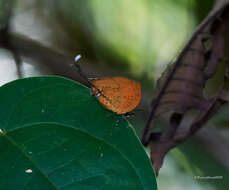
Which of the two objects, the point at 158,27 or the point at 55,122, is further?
the point at 158,27

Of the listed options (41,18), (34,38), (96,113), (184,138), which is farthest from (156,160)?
(41,18)

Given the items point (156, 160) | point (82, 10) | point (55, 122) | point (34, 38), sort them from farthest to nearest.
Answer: point (82, 10)
point (34, 38)
point (156, 160)
point (55, 122)

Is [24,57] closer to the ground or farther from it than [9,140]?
closer to the ground

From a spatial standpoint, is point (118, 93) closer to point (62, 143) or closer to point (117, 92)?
point (117, 92)

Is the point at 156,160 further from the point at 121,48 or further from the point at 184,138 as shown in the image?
the point at 121,48

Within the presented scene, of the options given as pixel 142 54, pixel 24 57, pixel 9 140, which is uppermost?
pixel 9 140

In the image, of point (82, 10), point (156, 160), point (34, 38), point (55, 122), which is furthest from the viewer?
point (82, 10)

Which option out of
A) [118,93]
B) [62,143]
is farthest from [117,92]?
[62,143]
